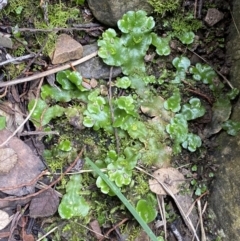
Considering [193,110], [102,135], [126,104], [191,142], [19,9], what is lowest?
[191,142]

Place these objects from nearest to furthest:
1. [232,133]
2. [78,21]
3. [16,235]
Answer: [16,235] < [232,133] < [78,21]

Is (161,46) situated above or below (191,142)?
above

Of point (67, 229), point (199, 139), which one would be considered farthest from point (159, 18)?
point (67, 229)

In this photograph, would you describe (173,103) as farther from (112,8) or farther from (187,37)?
(112,8)

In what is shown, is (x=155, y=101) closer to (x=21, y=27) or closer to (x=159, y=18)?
(x=159, y=18)

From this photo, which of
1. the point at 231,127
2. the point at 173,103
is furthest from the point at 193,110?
the point at 231,127

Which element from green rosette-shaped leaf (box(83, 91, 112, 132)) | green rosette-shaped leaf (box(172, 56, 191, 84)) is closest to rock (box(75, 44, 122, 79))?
green rosette-shaped leaf (box(83, 91, 112, 132))

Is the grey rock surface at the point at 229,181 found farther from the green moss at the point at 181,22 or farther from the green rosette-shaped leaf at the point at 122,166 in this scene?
the green rosette-shaped leaf at the point at 122,166

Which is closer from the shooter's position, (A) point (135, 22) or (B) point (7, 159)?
(B) point (7, 159)
